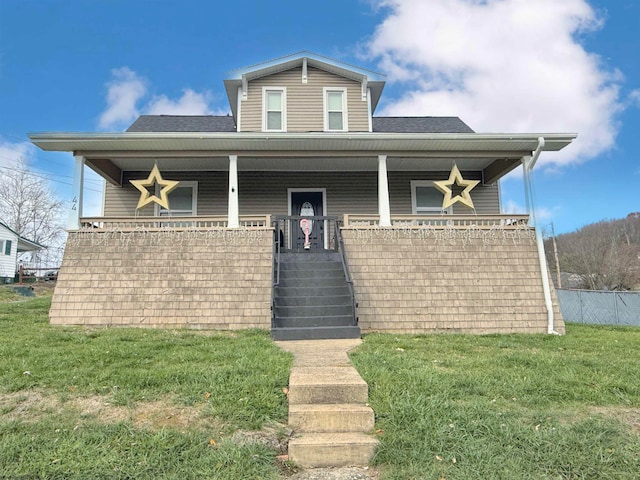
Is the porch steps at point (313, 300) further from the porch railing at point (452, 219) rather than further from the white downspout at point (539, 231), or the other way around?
the white downspout at point (539, 231)

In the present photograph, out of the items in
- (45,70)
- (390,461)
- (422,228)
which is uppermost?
(45,70)

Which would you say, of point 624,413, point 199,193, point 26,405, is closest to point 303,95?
point 199,193

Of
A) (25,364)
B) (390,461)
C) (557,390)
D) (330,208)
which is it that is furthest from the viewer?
(330,208)

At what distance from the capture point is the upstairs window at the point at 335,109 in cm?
1134

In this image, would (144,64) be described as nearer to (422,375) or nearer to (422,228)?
(422,228)

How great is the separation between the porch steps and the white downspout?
4.05 m

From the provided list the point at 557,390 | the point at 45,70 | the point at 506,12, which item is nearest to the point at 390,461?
the point at 557,390

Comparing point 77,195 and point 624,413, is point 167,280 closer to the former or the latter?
point 77,195

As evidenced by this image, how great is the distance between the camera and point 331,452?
8.92ft

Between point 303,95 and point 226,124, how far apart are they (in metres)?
2.86

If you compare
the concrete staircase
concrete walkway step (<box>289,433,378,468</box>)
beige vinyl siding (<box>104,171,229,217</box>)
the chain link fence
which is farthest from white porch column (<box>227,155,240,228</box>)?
the chain link fence

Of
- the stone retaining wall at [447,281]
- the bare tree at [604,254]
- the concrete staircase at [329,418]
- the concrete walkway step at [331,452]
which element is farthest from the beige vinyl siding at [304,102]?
the bare tree at [604,254]

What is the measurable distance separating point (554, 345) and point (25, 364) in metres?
7.03

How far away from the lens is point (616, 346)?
5.99 metres
